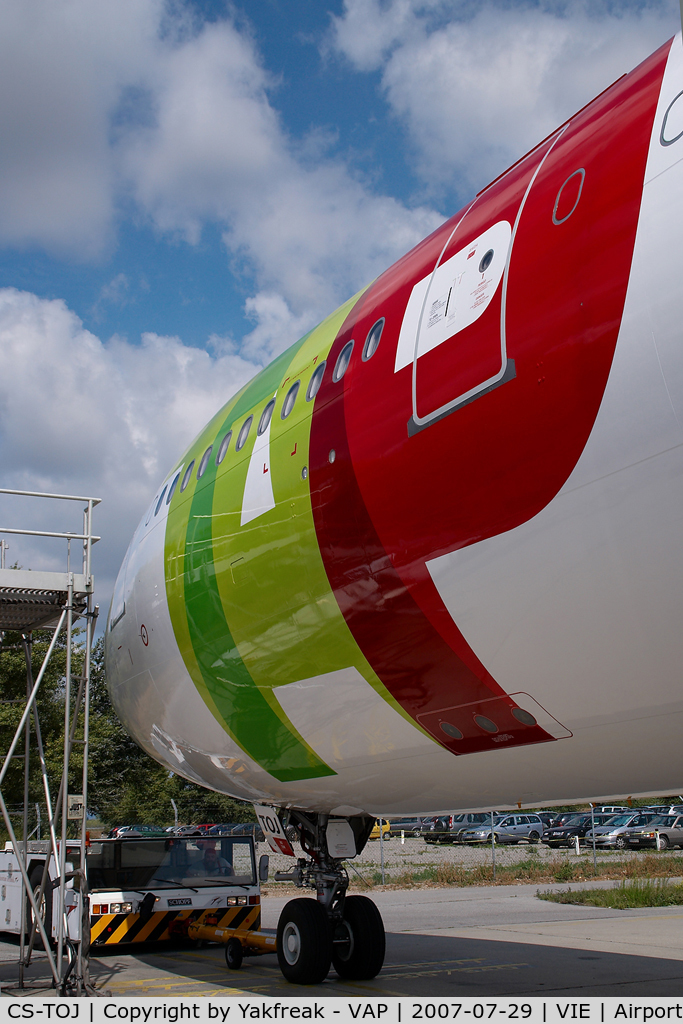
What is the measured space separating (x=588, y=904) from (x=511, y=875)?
6618mm

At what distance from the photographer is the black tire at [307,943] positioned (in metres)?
8.45

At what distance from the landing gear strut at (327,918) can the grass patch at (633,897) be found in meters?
10.6

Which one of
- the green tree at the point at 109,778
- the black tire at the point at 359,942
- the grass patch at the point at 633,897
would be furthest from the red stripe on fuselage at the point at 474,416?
the green tree at the point at 109,778

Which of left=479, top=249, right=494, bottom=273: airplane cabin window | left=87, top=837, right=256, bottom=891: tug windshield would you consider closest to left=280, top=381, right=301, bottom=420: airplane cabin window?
left=479, top=249, right=494, bottom=273: airplane cabin window

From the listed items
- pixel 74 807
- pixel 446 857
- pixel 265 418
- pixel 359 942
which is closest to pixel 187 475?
pixel 265 418

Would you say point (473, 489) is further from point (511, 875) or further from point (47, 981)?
point (511, 875)

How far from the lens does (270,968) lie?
10.4 meters

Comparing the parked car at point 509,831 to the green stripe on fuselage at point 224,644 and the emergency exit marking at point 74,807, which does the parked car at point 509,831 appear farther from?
the green stripe on fuselage at point 224,644

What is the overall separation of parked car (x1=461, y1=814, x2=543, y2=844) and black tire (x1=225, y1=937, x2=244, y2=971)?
96.7ft

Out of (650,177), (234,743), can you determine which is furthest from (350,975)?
(650,177)

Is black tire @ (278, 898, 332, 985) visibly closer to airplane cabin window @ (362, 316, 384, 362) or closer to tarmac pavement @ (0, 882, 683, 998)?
tarmac pavement @ (0, 882, 683, 998)

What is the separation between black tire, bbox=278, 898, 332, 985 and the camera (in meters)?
8.45

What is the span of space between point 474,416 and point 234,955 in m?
8.18

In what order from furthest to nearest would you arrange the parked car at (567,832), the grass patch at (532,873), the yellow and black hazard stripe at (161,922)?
the parked car at (567,832) < the grass patch at (532,873) < the yellow and black hazard stripe at (161,922)
